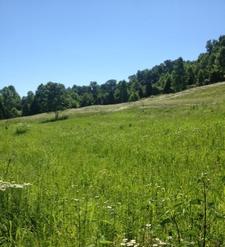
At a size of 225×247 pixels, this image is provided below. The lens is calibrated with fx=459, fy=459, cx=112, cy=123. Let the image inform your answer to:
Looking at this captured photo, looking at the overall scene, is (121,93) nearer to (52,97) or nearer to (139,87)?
(139,87)

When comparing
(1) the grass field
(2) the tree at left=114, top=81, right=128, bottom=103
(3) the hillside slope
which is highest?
(2) the tree at left=114, top=81, right=128, bottom=103

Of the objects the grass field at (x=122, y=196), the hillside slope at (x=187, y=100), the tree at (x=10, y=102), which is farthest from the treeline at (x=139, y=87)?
the grass field at (x=122, y=196)

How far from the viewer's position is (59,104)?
261 feet

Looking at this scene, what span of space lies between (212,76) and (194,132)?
335ft

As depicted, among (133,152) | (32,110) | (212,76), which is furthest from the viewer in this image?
(32,110)

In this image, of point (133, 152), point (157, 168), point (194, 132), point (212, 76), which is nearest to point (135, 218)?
point (157, 168)

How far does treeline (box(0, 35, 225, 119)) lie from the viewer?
79.8m

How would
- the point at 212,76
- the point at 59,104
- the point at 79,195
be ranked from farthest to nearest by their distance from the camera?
the point at 212,76, the point at 59,104, the point at 79,195

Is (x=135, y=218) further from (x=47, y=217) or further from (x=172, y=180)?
(x=172, y=180)

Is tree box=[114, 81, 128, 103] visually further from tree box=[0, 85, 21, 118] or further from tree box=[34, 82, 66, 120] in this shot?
tree box=[34, 82, 66, 120]

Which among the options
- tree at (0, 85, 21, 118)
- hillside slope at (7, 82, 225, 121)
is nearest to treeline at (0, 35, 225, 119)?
tree at (0, 85, 21, 118)

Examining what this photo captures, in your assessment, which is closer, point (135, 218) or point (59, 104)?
point (135, 218)

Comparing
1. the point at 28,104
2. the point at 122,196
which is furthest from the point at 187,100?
the point at 28,104

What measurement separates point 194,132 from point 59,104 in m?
62.4
